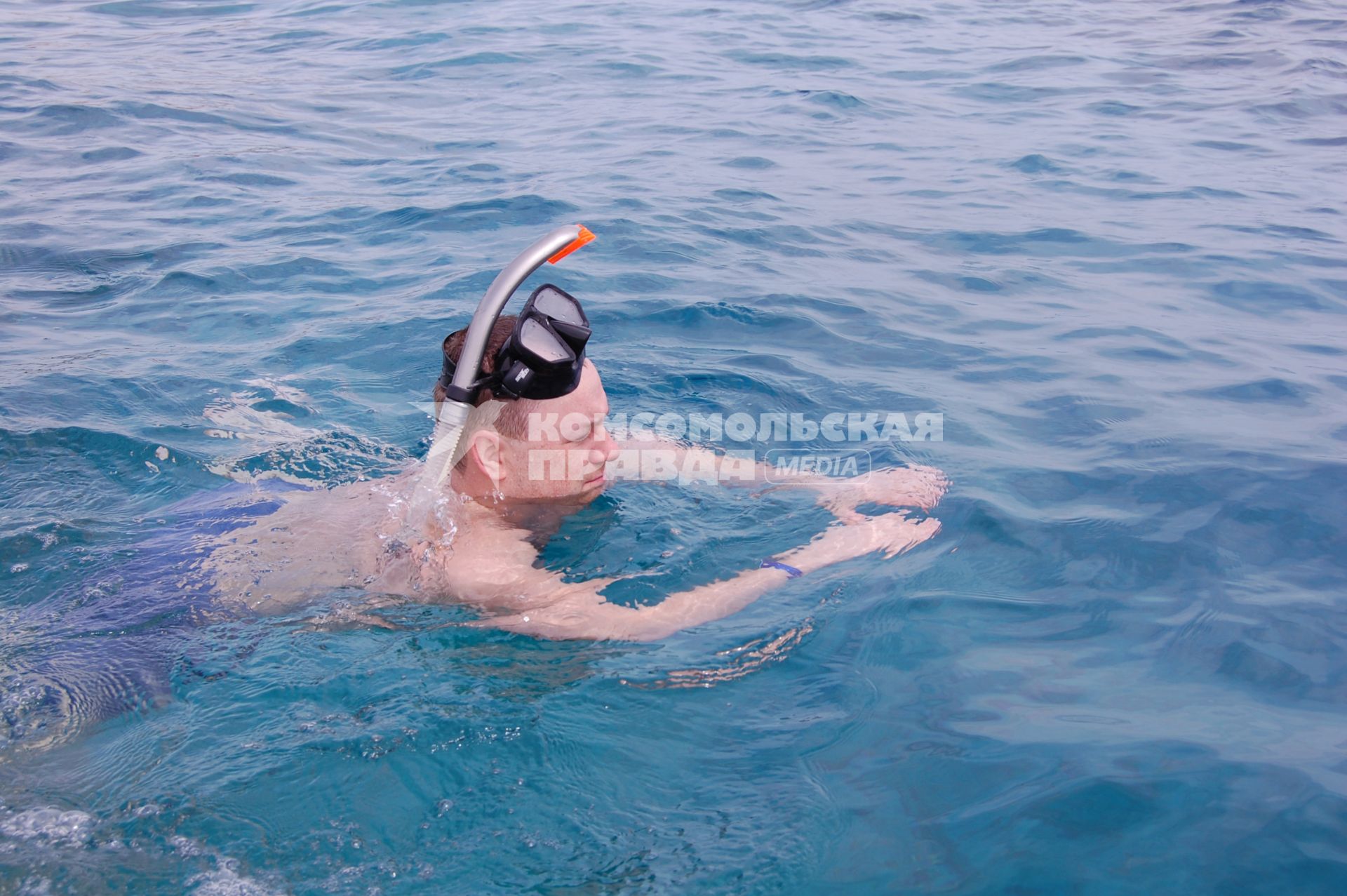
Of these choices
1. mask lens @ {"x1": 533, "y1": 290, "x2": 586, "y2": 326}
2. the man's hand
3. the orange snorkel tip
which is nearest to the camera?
the orange snorkel tip

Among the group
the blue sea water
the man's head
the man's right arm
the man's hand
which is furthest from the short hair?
the man's hand

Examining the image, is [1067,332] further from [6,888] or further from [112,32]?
[112,32]

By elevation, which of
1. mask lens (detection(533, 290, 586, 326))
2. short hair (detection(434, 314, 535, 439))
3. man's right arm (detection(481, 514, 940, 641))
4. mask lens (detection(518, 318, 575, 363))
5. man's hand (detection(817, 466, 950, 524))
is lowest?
man's right arm (detection(481, 514, 940, 641))

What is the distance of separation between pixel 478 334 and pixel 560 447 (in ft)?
1.90

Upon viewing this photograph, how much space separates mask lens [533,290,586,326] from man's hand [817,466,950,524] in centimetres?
137

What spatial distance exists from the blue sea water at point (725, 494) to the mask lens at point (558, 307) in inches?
39.0

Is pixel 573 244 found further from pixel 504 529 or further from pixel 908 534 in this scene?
Result: pixel 908 534

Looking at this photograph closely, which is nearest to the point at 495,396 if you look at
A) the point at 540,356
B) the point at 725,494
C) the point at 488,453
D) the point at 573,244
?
the point at 488,453

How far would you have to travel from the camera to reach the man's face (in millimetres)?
3670

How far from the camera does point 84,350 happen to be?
6102 millimetres

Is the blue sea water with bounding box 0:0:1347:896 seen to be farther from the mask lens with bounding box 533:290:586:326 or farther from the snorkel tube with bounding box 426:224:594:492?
the mask lens with bounding box 533:290:586:326

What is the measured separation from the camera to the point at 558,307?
12.1 feet

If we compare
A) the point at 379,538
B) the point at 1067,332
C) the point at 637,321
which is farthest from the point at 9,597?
the point at 1067,332

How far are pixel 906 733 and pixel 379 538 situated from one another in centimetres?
205
